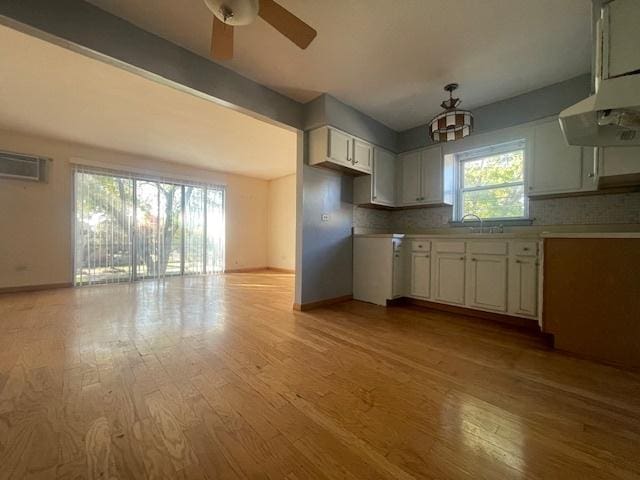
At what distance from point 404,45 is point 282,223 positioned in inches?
201

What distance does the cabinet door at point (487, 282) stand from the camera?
8.91 ft

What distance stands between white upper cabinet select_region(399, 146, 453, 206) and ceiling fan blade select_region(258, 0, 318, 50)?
100 inches

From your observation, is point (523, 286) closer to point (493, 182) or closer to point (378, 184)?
point (493, 182)

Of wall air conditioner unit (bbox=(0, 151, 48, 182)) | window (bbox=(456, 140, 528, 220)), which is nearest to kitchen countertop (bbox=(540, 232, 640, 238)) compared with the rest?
window (bbox=(456, 140, 528, 220))

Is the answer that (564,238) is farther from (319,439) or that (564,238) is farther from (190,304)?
(190,304)

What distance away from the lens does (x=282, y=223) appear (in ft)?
22.5

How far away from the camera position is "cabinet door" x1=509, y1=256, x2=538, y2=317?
252 cm

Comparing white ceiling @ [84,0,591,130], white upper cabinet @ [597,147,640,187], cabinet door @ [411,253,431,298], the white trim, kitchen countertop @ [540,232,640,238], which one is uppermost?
white ceiling @ [84,0,591,130]

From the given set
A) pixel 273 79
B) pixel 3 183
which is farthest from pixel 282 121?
pixel 3 183

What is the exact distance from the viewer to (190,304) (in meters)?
3.35

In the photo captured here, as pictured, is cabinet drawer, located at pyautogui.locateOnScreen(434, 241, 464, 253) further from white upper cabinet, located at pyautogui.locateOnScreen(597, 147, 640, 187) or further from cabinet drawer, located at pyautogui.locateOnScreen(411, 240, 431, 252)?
white upper cabinet, located at pyautogui.locateOnScreen(597, 147, 640, 187)

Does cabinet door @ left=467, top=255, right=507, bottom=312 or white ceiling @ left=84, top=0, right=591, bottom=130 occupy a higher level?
white ceiling @ left=84, top=0, right=591, bottom=130

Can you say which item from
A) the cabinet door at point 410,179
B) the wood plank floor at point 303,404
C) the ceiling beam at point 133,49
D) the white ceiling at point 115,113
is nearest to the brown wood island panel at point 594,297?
the wood plank floor at point 303,404

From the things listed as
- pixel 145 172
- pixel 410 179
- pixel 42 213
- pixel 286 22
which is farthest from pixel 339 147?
pixel 42 213
